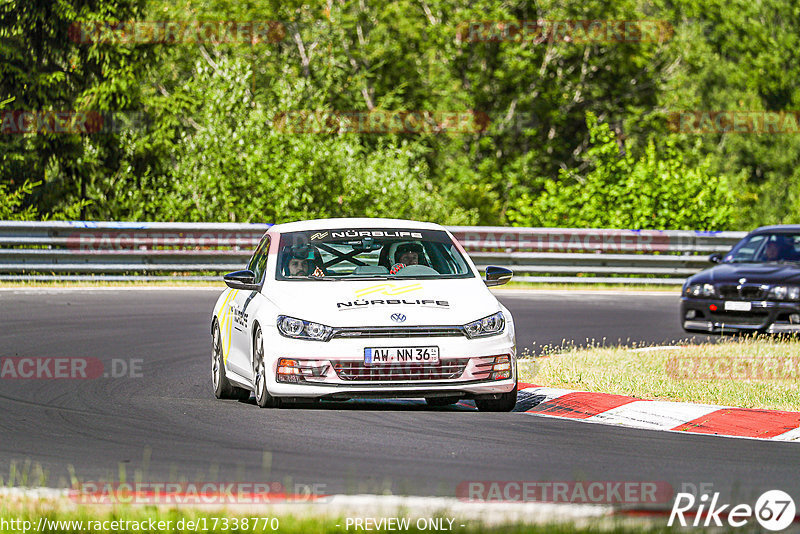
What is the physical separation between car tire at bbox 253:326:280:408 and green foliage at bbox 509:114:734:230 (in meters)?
20.6

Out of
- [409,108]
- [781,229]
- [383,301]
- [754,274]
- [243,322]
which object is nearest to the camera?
[383,301]

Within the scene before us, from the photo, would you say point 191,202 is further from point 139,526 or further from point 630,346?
point 139,526

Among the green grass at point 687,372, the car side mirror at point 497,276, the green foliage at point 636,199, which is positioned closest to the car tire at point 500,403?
the car side mirror at point 497,276

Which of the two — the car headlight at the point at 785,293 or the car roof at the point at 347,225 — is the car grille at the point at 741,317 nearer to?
the car headlight at the point at 785,293

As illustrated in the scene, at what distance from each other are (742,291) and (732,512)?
1095cm

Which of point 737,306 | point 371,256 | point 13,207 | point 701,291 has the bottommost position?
point 13,207

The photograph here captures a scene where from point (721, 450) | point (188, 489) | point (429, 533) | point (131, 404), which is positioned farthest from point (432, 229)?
point (429, 533)

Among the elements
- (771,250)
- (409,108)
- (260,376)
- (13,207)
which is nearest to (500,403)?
(260,376)

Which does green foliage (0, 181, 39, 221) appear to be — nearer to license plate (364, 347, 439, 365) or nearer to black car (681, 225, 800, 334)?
black car (681, 225, 800, 334)

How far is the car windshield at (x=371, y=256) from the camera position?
10773 mm

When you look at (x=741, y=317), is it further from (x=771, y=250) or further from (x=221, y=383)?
(x=221, y=383)

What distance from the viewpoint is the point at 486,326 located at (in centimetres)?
998

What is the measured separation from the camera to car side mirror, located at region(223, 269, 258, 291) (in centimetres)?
1065

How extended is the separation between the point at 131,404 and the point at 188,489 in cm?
382
